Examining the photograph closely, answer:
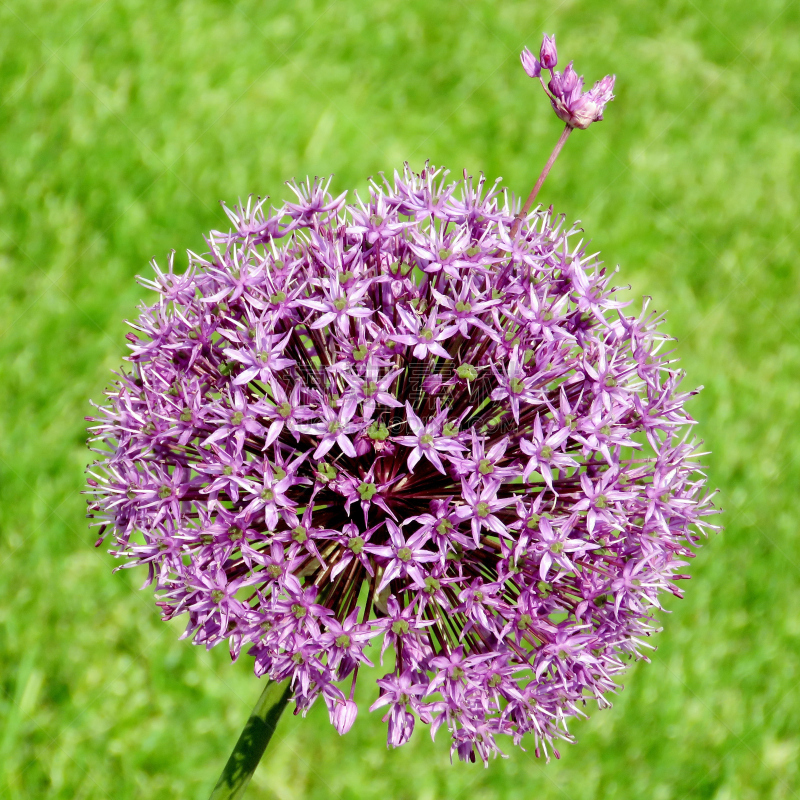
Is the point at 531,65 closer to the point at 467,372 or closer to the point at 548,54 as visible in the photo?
the point at 548,54

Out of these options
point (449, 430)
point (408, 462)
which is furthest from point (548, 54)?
point (408, 462)

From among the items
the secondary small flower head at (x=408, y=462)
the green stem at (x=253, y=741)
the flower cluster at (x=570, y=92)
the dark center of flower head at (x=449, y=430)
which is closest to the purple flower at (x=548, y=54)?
the flower cluster at (x=570, y=92)

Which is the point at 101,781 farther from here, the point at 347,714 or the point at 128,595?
the point at 347,714

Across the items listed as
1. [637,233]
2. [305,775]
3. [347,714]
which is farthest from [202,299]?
[637,233]

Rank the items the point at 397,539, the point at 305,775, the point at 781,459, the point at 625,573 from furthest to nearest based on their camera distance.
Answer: the point at 781,459 < the point at 305,775 < the point at 625,573 < the point at 397,539

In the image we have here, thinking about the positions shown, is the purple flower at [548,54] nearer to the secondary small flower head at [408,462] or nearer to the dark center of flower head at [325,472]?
the secondary small flower head at [408,462]
